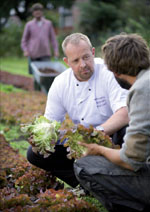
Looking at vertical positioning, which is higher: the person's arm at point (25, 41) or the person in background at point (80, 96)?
the person in background at point (80, 96)

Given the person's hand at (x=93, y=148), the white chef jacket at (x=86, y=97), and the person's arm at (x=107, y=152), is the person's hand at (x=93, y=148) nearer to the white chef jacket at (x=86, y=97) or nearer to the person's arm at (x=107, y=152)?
the person's arm at (x=107, y=152)

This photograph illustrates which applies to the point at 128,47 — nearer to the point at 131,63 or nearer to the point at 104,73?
the point at 131,63

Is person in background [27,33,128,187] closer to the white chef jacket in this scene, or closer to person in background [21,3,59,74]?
the white chef jacket

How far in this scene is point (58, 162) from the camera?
3.91 m

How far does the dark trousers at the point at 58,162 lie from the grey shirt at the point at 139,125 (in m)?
1.23

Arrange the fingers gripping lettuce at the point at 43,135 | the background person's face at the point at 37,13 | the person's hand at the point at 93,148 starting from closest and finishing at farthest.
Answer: the person's hand at the point at 93,148 → the fingers gripping lettuce at the point at 43,135 → the background person's face at the point at 37,13

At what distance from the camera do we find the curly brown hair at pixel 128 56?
9.00ft

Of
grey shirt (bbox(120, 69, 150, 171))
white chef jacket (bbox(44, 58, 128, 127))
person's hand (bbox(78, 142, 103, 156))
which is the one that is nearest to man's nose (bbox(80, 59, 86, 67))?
white chef jacket (bbox(44, 58, 128, 127))

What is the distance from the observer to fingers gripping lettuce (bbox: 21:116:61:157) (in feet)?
11.1

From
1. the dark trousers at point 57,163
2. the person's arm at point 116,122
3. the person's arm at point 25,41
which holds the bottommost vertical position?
the person's arm at point 25,41

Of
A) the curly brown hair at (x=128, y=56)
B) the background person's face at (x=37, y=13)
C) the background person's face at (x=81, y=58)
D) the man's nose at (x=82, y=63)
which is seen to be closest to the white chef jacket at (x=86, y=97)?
the background person's face at (x=81, y=58)

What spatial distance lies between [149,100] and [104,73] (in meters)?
1.61

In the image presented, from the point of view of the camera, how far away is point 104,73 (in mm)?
4078

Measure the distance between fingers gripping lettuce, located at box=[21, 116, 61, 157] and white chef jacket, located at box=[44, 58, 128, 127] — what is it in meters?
0.64
